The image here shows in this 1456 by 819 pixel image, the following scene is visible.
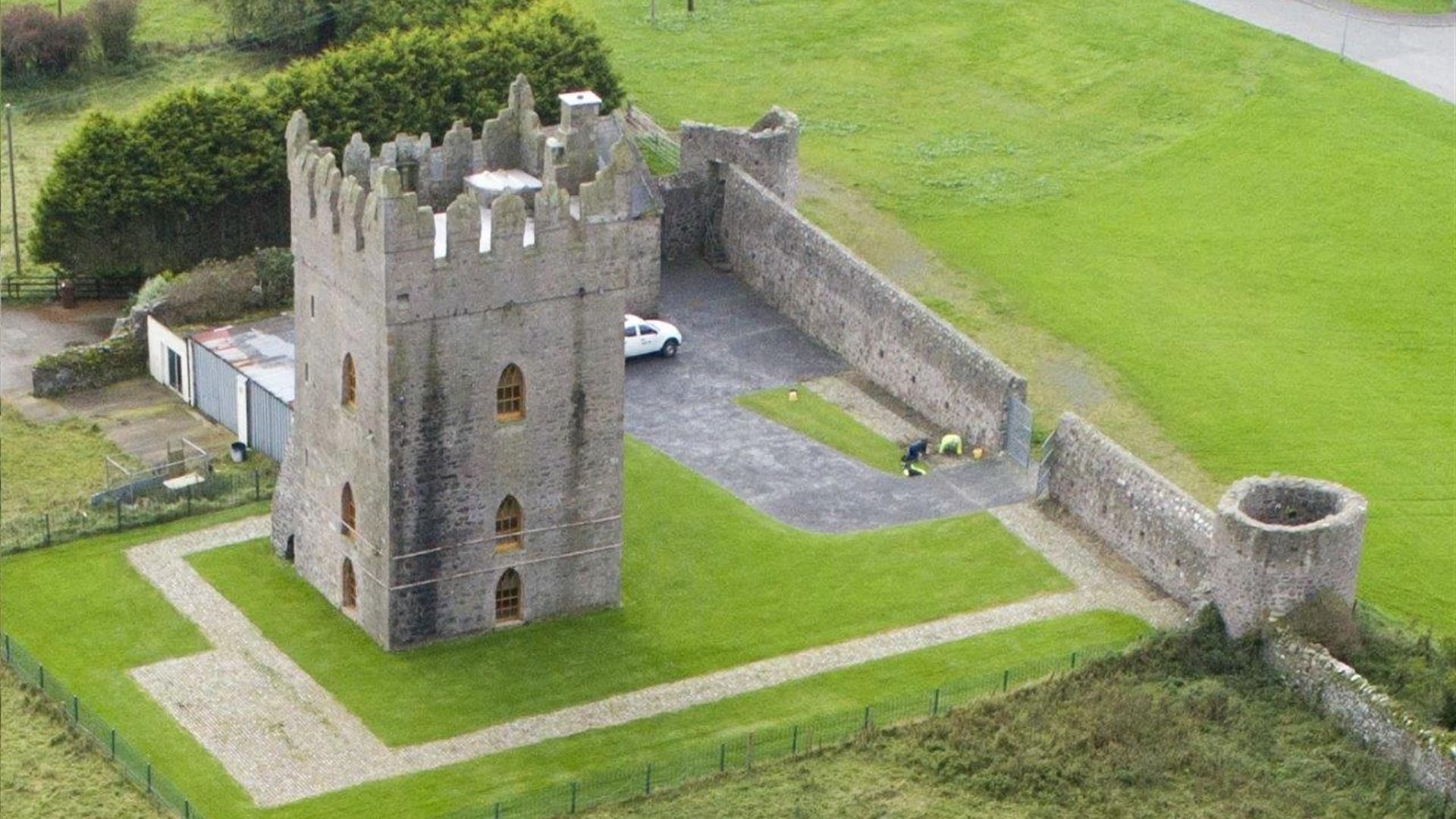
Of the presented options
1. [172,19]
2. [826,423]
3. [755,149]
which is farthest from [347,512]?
[172,19]

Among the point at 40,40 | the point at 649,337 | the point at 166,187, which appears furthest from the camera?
the point at 40,40

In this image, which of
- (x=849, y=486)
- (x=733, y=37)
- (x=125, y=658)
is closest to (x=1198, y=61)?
(x=733, y=37)

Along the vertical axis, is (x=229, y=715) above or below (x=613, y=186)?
below

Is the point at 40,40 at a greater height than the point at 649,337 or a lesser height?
greater

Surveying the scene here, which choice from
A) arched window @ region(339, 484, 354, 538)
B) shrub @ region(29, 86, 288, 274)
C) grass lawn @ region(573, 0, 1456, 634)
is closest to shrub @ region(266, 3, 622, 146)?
shrub @ region(29, 86, 288, 274)

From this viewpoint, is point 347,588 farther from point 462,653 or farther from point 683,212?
point 683,212

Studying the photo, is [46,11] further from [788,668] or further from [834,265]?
[788,668]
